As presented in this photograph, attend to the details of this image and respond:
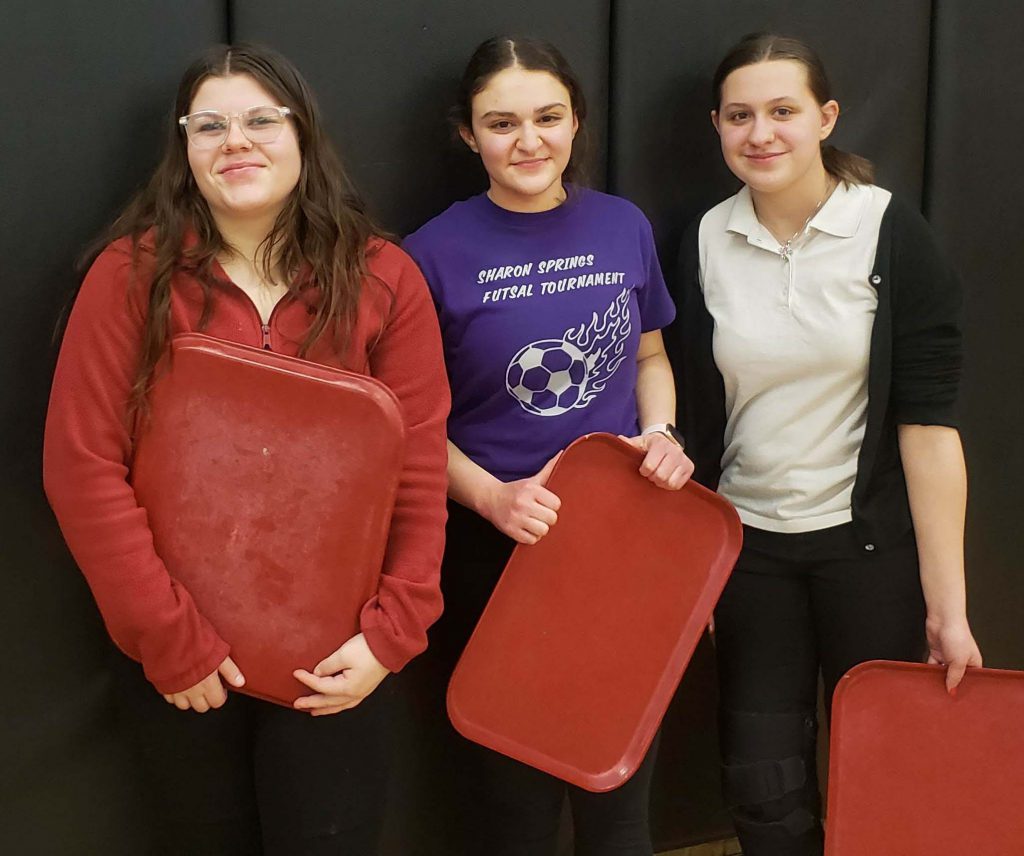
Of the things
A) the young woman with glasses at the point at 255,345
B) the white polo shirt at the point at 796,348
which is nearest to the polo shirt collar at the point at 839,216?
the white polo shirt at the point at 796,348

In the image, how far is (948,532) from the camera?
1383 millimetres

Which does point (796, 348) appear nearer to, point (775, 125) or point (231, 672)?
point (775, 125)

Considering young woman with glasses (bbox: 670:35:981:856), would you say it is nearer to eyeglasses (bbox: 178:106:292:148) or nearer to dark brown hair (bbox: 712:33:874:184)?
dark brown hair (bbox: 712:33:874:184)

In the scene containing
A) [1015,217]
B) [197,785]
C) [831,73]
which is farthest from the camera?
[1015,217]

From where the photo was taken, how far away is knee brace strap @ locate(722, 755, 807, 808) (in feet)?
4.69

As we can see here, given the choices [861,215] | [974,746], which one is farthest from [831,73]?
[974,746]

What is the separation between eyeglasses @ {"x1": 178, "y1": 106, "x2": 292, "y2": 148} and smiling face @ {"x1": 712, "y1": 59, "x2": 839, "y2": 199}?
650 mm

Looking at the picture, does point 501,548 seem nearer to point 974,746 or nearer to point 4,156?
point 974,746

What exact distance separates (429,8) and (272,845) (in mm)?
1187

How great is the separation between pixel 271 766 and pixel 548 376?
63cm

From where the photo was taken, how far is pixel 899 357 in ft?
4.47

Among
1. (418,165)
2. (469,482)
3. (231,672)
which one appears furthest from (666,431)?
(231,672)

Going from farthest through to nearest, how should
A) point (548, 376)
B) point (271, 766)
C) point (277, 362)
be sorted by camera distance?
point (548, 376) < point (271, 766) < point (277, 362)

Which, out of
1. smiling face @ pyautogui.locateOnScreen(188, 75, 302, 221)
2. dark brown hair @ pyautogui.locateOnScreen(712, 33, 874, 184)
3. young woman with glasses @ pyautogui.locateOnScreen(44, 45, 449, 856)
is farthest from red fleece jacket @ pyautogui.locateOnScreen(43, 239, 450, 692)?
dark brown hair @ pyautogui.locateOnScreen(712, 33, 874, 184)
